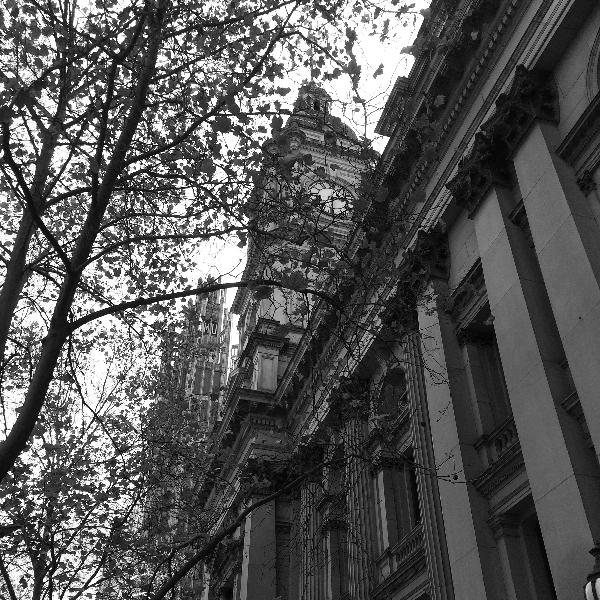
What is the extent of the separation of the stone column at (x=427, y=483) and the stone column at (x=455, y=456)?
1.08 ft

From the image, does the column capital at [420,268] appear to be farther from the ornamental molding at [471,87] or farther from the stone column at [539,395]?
the stone column at [539,395]

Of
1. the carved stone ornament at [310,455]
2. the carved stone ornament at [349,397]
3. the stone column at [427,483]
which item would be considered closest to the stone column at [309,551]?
the carved stone ornament at [310,455]

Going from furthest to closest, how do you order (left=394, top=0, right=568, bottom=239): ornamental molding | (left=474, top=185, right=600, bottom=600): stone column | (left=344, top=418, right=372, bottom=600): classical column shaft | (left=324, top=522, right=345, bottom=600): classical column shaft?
(left=324, top=522, right=345, bottom=600): classical column shaft < (left=344, top=418, right=372, bottom=600): classical column shaft < (left=394, top=0, right=568, bottom=239): ornamental molding < (left=474, top=185, right=600, bottom=600): stone column

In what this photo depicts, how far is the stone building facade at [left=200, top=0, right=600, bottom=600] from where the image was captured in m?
10.7

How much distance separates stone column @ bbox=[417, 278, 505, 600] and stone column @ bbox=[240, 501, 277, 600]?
10966 mm

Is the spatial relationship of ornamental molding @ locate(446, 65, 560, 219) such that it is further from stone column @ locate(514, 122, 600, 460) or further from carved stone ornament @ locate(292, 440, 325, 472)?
carved stone ornament @ locate(292, 440, 325, 472)

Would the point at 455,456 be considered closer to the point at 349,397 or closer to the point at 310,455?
the point at 349,397

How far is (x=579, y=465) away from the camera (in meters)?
10.0

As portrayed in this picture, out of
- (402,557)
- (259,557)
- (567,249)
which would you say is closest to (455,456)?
(402,557)

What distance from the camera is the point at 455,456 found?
44.4ft

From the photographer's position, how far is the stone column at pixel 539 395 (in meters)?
9.55

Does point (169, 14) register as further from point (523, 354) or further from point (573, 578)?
point (573, 578)

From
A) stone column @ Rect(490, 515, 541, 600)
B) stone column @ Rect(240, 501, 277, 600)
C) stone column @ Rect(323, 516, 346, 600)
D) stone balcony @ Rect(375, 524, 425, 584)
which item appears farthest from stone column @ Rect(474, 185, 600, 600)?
stone column @ Rect(240, 501, 277, 600)

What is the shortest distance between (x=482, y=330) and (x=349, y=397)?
5.54 metres
